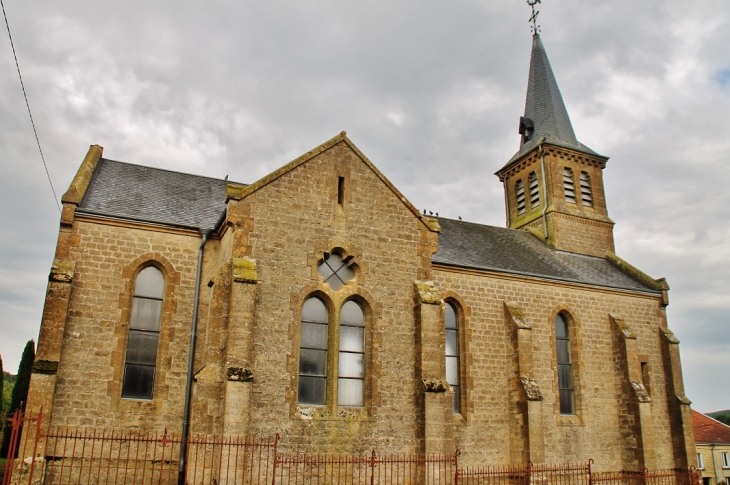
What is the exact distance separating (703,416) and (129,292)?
48.7 m

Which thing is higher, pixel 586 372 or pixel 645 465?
pixel 586 372

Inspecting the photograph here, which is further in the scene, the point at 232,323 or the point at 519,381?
the point at 519,381

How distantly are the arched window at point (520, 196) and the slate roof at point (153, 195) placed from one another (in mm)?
16320

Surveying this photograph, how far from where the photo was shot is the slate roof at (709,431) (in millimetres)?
43566

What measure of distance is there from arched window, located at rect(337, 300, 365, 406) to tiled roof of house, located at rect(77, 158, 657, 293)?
5.00 metres

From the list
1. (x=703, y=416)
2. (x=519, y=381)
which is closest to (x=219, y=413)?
(x=519, y=381)

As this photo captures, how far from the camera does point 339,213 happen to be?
54.6 ft

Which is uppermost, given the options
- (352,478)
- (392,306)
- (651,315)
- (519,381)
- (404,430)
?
(651,315)

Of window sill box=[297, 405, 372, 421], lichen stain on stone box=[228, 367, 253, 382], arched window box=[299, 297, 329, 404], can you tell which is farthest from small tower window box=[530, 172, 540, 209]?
lichen stain on stone box=[228, 367, 253, 382]

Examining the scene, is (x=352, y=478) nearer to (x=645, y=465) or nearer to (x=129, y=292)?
(x=129, y=292)

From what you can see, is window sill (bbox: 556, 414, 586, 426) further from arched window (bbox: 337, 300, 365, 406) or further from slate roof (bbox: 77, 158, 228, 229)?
slate roof (bbox: 77, 158, 228, 229)

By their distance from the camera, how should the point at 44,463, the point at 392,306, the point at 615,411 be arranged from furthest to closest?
the point at 615,411 < the point at 392,306 < the point at 44,463

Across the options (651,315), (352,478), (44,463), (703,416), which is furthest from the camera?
(703,416)

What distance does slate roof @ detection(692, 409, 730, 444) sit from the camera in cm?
4357
